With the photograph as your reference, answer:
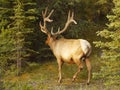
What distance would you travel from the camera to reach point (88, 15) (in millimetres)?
16984

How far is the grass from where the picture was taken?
1202cm

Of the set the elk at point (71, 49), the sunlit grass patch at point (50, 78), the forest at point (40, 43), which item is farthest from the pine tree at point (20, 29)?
the elk at point (71, 49)

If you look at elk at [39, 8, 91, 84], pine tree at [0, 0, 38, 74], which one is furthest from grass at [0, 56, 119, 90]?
pine tree at [0, 0, 38, 74]

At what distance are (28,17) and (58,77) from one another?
246 cm

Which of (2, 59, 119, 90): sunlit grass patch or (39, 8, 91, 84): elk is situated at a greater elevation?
(39, 8, 91, 84): elk

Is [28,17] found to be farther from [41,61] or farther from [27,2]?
[41,61]

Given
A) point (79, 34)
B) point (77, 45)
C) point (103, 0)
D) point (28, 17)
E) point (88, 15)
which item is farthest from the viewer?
point (88, 15)

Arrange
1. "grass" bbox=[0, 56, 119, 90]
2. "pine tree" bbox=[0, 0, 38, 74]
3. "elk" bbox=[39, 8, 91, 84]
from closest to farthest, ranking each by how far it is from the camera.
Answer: "grass" bbox=[0, 56, 119, 90] < "elk" bbox=[39, 8, 91, 84] < "pine tree" bbox=[0, 0, 38, 74]

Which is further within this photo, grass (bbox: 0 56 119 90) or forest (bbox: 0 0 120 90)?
forest (bbox: 0 0 120 90)

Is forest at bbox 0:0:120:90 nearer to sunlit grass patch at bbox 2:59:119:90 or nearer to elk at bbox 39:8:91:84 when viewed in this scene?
sunlit grass patch at bbox 2:59:119:90

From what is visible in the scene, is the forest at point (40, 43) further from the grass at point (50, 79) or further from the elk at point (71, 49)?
the elk at point (71, 49)

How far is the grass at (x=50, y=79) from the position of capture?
12.0 meters

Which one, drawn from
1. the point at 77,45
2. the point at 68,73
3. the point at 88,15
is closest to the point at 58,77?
the point at 68,73

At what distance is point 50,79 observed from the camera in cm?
1329
